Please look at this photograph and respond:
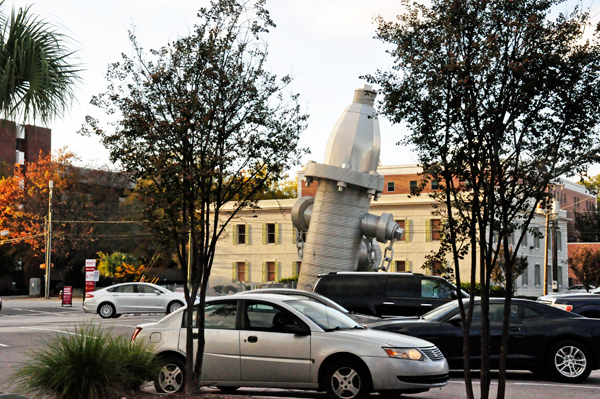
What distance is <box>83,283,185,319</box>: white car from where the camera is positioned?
3284cm

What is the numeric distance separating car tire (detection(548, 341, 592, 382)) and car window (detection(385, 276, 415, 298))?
28.9 ft

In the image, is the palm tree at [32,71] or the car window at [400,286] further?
the car window at [400,286]

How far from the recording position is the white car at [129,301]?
108 feet

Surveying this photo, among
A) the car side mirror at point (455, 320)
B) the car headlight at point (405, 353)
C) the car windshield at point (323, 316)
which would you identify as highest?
the car windshield at point (323, 316)

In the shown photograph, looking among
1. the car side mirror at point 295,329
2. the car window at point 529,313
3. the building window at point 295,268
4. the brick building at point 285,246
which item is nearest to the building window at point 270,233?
the brick building at point 285,246

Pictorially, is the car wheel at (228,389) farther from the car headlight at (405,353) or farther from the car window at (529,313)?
the car window at (529,313)

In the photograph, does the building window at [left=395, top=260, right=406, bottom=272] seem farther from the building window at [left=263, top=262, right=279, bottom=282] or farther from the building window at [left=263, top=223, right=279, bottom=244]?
the building window at [left=263, top=223, right=279, bottom=244]

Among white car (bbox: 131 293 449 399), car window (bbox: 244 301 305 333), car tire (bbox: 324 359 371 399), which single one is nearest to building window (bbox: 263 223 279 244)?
white car (bbox: 131 293 449 399)

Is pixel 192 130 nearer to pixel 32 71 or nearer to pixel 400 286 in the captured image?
pixel 32 71

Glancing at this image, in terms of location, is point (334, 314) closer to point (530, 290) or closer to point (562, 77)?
point (562, 77)

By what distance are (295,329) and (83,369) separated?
3.08 metres

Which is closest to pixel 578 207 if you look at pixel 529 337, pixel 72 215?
pixel 72 215

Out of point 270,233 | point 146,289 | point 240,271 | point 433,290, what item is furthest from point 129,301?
point 240,271

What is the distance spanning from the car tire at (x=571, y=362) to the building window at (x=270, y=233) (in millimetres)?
49280
